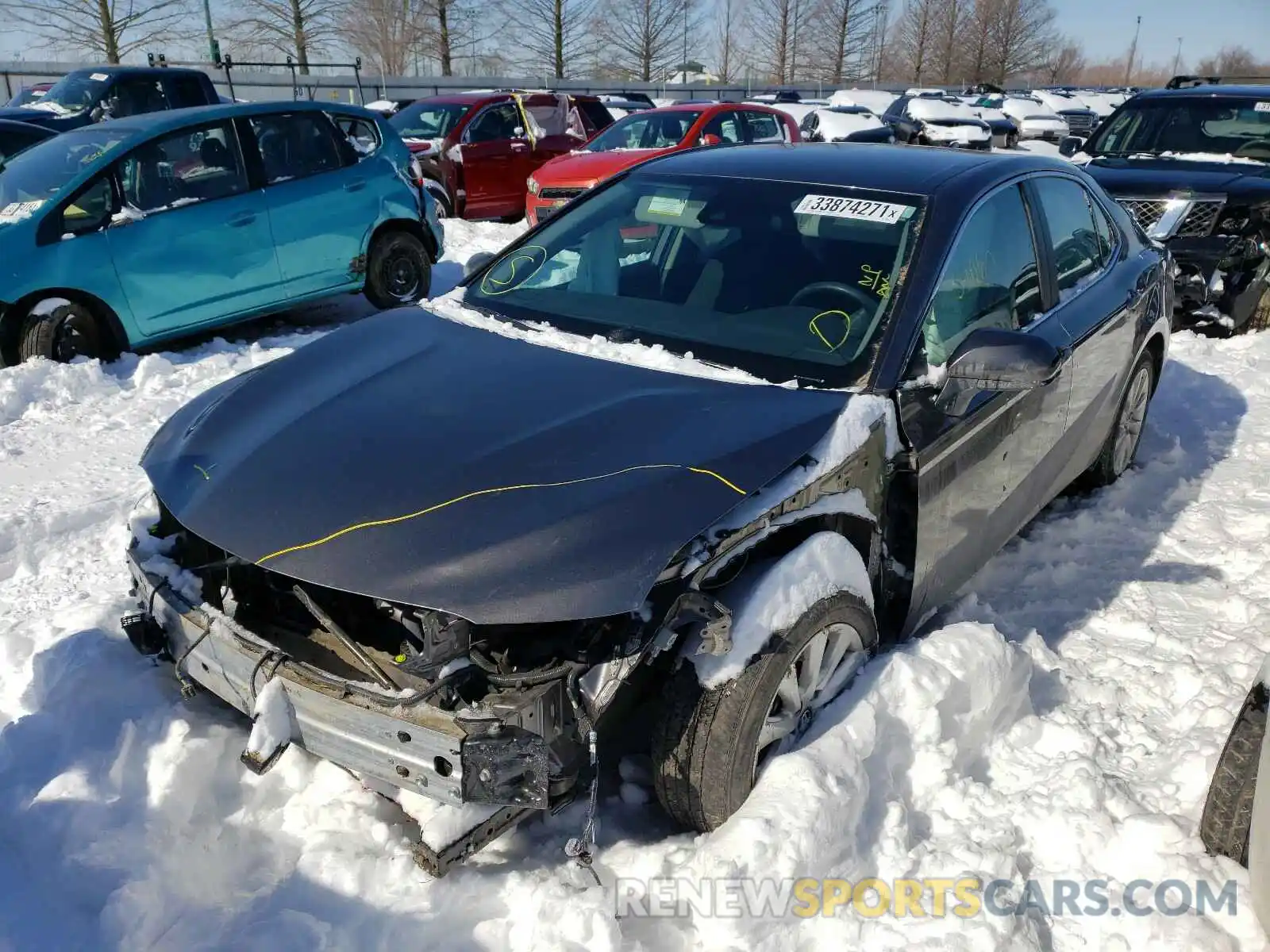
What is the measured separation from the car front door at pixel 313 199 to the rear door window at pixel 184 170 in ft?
0.64

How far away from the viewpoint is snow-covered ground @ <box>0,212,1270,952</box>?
230 cm

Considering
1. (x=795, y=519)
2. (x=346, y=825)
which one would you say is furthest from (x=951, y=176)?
(x=346, y=825)

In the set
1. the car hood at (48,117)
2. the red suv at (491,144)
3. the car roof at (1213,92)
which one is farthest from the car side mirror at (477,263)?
the car hood at (48,117)

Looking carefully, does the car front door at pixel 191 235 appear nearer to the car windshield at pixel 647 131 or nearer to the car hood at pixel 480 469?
the car hood at pixel 480 469

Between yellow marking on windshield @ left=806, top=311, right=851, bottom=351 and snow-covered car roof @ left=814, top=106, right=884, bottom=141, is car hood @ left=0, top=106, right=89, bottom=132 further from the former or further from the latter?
snow-covered car roof @ left=814, top=106, right=884, bottom=141

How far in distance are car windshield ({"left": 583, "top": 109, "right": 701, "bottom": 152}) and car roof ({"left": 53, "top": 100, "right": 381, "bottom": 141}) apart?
15.4 feet

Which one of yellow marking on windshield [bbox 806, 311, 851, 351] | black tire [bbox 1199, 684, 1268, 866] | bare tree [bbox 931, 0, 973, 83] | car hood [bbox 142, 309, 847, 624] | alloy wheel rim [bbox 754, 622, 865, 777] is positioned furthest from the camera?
bare tree [bbox 931, 0, 973, 83]

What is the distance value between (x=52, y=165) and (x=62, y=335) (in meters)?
1.30

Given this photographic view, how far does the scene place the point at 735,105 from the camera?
12.2 m

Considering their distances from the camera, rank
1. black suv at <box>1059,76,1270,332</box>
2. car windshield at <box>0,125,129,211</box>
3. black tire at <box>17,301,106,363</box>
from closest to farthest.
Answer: black tire at <box>17,301,106,363</box> < car windshield at <box>0,125,129,211</box> < black suv at <box>1059,76,1270,332</box>

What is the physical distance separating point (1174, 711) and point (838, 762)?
1356mm

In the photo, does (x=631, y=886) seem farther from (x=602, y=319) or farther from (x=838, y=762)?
(x=602, y=319)

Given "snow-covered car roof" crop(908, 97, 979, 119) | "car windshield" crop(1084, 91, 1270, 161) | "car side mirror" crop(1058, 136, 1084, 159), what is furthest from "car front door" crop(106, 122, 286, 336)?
"snow-covered car roof" crop(908, 97, 979, 119)

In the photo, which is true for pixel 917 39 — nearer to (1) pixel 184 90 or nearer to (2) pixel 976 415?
(1) pixel 184 90
